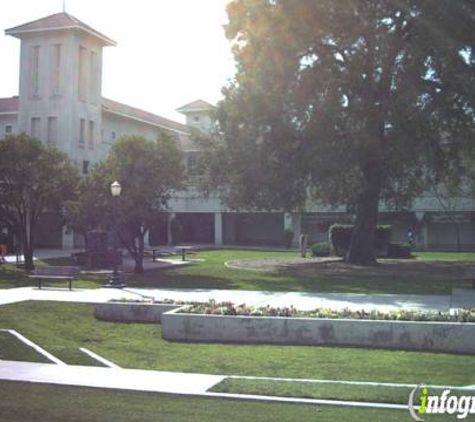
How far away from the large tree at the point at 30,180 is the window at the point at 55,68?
2071 centimetres

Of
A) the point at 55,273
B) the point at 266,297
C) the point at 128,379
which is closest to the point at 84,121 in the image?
the point at 55,273

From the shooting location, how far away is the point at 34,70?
48.1m

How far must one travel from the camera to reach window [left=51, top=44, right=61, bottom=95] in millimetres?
47500

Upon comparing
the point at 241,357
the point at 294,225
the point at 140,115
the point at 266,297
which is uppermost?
the point at 140,115

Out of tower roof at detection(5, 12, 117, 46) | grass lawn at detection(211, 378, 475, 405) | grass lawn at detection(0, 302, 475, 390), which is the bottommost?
grass lawn at detection(0, 302, 475, 390)

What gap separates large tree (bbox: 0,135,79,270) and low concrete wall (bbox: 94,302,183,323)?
46.2 feet

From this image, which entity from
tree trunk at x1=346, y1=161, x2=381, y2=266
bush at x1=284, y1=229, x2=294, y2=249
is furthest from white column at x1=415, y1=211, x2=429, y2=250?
tree trunk at x1=346, y1=161, x2=381, y2=266

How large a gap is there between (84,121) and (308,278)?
29220 millimetres

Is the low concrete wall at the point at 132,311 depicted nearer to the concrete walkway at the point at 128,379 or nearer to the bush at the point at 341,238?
the concrete walkway at the point at 128,379

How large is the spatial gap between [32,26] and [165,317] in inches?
1589

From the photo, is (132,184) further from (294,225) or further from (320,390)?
(294,225)

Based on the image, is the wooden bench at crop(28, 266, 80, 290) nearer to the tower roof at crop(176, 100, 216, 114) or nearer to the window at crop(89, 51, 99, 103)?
the window at crop(89, 51, 99, 103)

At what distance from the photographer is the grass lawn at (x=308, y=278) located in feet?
66.9

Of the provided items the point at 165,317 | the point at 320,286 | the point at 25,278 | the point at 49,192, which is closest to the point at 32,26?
the point at 49,192
